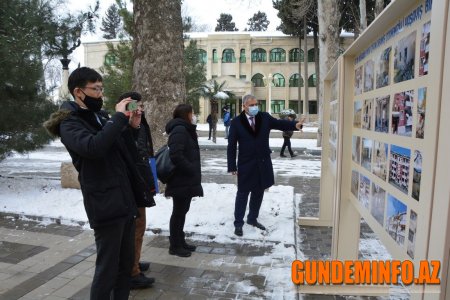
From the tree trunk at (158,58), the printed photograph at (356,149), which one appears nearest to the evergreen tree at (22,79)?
the tree trunk at (158,58)

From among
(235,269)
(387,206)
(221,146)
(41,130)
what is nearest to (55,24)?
(41,130)

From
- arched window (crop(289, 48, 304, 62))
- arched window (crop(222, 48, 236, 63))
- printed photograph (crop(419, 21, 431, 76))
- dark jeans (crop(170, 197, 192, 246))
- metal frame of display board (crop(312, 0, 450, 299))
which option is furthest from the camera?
arched window (crop(222, 48, 236, 63))

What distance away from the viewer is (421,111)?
72.2 inches

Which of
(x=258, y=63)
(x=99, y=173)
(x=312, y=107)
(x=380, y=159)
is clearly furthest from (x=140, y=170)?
(x=258, y=63)

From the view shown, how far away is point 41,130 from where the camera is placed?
8.07m

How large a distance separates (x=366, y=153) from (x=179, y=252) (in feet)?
8.58

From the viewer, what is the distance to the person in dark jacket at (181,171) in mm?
4511

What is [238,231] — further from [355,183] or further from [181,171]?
[355,183]

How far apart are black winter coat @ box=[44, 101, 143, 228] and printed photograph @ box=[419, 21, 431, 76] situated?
1.82 meters

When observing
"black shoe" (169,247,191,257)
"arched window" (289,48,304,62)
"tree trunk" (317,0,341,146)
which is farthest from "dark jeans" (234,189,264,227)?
"arched window" (289,48,304,62)

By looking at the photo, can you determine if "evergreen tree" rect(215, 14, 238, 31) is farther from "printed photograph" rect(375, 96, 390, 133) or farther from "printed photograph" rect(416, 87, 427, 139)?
"printed photograph" rect(416, 87, 427, 139)

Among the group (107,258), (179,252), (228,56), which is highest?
(228,56)

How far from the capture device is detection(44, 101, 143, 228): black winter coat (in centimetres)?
258

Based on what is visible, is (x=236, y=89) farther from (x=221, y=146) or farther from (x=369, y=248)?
(x=369, y=248)
